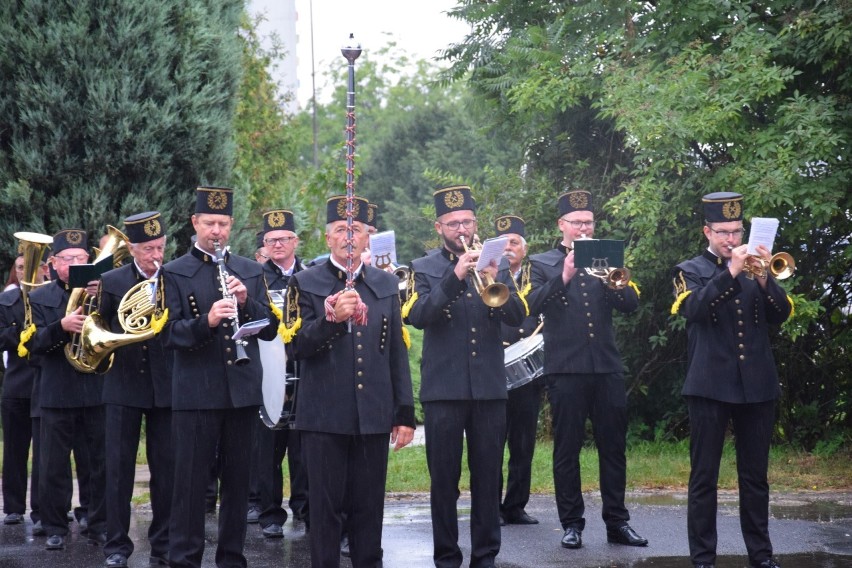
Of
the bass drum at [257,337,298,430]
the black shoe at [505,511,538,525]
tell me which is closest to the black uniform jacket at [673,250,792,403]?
the black shoe at [505,511,538,525]

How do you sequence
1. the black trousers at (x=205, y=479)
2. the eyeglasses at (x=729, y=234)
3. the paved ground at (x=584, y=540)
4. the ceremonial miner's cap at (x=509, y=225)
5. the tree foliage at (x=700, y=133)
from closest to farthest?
the black trousers at (x=205, y=479)
the eyeglasses at (x=729, y=234)
the paved ground at (x=584, y=540)
the ceremonial miner's cap at (x=509, y=225)
the tree foliage at (x=700, y=133)

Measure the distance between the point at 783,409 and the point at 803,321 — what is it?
195 cm

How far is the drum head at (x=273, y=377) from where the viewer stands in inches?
374

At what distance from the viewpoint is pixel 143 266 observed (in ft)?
29.2

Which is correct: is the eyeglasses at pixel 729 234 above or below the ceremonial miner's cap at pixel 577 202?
below

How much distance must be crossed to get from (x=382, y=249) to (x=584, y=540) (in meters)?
2.79

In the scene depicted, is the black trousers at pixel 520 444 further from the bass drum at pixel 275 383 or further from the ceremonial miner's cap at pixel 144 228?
the ceremonial miner's cap at pixel 144 228

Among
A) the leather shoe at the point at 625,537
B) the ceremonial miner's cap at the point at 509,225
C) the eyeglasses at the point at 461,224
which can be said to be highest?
the ceremonial miner's cap at the point at 509,225

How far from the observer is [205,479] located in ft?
26.1

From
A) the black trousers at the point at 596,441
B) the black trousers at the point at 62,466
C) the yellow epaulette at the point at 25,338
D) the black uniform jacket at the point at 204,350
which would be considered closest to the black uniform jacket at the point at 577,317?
the black trousers at the point at 596,441

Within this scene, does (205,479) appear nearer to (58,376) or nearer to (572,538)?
(58,376)

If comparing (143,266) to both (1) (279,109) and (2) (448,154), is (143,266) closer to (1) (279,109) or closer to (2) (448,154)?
(1) (279,109)

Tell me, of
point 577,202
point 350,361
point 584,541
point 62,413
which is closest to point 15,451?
point 62,413

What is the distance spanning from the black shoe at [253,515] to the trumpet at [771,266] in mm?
5014
